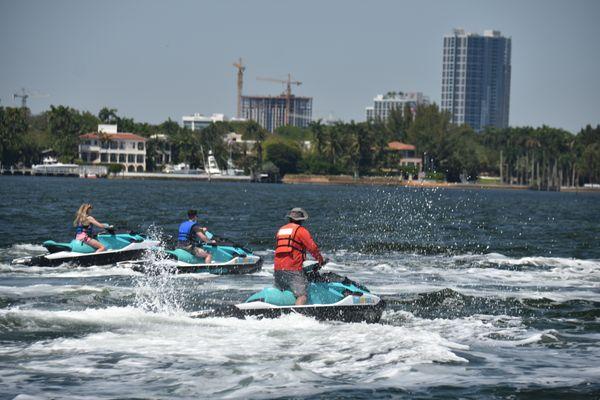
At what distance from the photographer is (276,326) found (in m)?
19.9

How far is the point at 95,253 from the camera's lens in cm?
3034

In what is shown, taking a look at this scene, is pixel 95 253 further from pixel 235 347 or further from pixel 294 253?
pixel 235 347

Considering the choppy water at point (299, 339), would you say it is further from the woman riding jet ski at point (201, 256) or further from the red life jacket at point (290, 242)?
the red life jacket at point (290, 242)

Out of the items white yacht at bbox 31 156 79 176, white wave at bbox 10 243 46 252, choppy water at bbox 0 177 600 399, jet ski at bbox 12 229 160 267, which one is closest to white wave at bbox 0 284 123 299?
choppy water at bbox 0 177 600 399

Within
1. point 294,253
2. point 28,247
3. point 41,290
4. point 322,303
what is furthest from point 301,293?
point 28,247

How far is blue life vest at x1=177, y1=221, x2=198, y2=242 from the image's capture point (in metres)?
29.7

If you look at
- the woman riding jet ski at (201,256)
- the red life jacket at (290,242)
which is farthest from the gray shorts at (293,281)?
the woman riding jet ski at (201,256)

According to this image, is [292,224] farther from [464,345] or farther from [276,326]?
[464,345]

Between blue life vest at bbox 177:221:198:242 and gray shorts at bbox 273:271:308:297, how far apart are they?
946 centimetres

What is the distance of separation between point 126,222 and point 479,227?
A: 70.2ft

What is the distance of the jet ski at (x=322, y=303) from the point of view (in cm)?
2036

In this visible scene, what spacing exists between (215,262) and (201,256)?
0.46 meters

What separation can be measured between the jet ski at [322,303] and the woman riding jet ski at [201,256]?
8533 millimetres

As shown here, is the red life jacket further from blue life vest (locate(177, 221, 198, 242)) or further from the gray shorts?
blue life vest (locate(177, 221, 198, 242))
